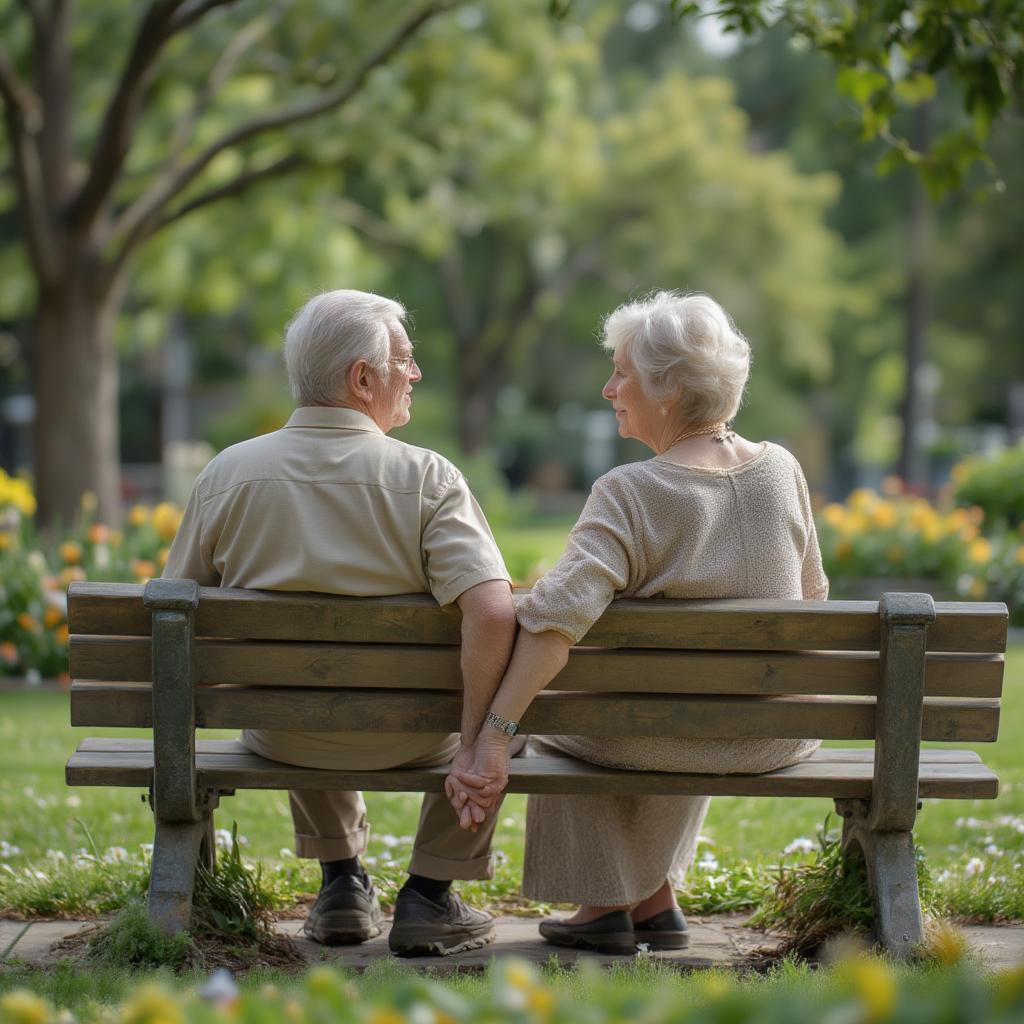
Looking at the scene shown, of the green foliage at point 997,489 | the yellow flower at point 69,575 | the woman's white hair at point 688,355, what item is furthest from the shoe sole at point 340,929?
the green foliage at point 997,489

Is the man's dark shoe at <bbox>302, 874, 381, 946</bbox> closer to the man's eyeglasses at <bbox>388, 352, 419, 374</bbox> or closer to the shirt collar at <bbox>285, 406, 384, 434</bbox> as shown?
the shirt collar at <bbox>285, 406, 384, 434</bbox>

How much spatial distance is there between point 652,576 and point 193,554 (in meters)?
1.09

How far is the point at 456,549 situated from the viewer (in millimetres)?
3477

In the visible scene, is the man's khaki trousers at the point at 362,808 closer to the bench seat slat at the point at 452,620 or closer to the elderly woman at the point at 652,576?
the elderly woman at the point at 652,576

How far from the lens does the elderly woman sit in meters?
3.44

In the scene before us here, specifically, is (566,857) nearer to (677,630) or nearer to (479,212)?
(677,630)

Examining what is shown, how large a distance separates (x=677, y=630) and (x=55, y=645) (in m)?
5.86

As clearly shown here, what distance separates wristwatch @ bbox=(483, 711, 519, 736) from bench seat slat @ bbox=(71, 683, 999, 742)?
71mm

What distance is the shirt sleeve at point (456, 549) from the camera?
3.44 meters

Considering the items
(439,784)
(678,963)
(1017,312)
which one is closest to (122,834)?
Result: (439,784)

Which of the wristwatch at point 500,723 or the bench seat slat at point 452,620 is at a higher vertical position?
the bench seat slat at point 452,620

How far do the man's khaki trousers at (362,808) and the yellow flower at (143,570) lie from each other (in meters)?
4.60

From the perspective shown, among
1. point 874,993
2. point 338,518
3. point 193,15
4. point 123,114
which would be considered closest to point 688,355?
point 338,518

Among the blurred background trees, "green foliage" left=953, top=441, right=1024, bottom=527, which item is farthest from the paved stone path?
"green foliage" left=953, top=441, right=1024, bottom=527
